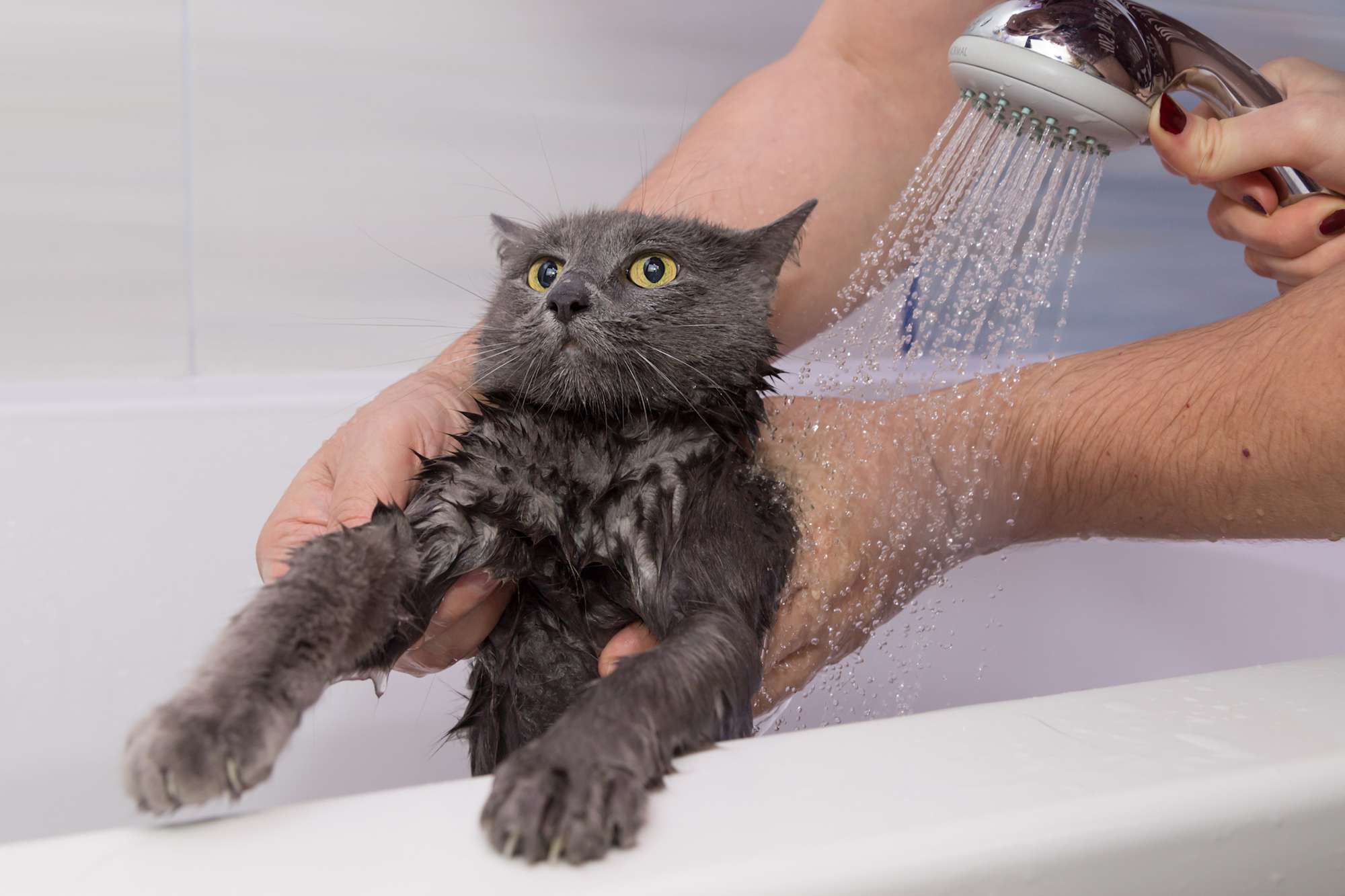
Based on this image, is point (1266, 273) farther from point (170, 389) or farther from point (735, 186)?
point (170, 389)

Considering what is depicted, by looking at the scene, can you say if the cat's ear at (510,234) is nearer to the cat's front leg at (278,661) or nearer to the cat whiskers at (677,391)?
the cat whiskers at (677,391)

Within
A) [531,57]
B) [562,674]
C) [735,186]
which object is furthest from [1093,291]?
[562,674]

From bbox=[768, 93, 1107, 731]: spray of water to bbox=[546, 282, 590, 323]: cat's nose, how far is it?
48cm

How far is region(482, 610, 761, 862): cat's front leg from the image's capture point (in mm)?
712

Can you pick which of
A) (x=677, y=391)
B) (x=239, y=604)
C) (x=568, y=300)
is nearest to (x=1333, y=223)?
(x=677, y=391)

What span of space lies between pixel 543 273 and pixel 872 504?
22.9 inches

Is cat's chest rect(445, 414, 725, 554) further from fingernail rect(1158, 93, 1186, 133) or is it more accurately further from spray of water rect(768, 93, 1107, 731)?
fingernail rect(1158, 93, 1186, 133)

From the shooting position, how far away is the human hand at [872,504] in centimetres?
149

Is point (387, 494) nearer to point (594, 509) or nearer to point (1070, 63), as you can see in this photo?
point (594, 509)

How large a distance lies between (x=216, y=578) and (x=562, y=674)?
1.01 metres

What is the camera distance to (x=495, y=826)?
709 millimetres

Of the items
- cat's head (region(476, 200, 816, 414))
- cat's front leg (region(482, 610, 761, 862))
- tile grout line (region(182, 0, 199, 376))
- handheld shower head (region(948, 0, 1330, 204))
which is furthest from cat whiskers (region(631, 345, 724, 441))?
tile grout line (region(182, 0, 199, 376))

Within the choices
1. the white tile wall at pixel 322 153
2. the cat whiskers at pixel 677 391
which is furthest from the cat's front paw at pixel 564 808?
the white tile wall at pixel 322 153

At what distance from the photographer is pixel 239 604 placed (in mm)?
1899
